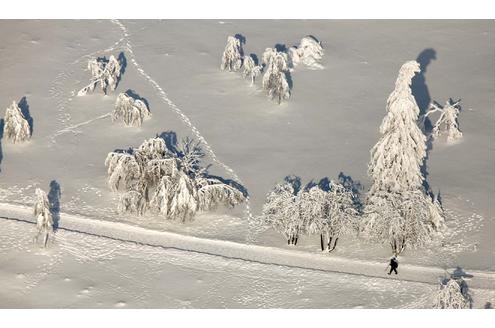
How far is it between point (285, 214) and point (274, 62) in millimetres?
14286

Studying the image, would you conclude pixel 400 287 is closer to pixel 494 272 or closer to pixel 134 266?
pixel 494 272

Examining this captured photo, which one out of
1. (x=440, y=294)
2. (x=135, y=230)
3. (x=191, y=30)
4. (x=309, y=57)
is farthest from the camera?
(x=191, y=30)

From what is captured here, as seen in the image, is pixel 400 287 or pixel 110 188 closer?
pixel 400 287

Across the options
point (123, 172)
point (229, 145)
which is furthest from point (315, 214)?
point (123, 172)

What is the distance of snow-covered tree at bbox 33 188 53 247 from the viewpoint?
128 feet

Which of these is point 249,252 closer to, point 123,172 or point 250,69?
point 123,172

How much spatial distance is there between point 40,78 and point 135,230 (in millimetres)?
17287

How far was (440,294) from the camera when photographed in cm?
3575

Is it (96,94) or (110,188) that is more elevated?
(96,94)

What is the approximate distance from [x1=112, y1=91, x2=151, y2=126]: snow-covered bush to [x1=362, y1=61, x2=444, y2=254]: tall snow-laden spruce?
15235 mm

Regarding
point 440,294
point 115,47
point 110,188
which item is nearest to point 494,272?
point 440,294

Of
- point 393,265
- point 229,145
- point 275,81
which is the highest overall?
point 275,81

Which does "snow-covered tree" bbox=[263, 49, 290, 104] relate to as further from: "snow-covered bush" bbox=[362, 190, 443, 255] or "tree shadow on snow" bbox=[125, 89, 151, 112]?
"snow-covered bush" bbox=[362, 190, 443, 255]

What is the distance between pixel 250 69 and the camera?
53.1 metres
